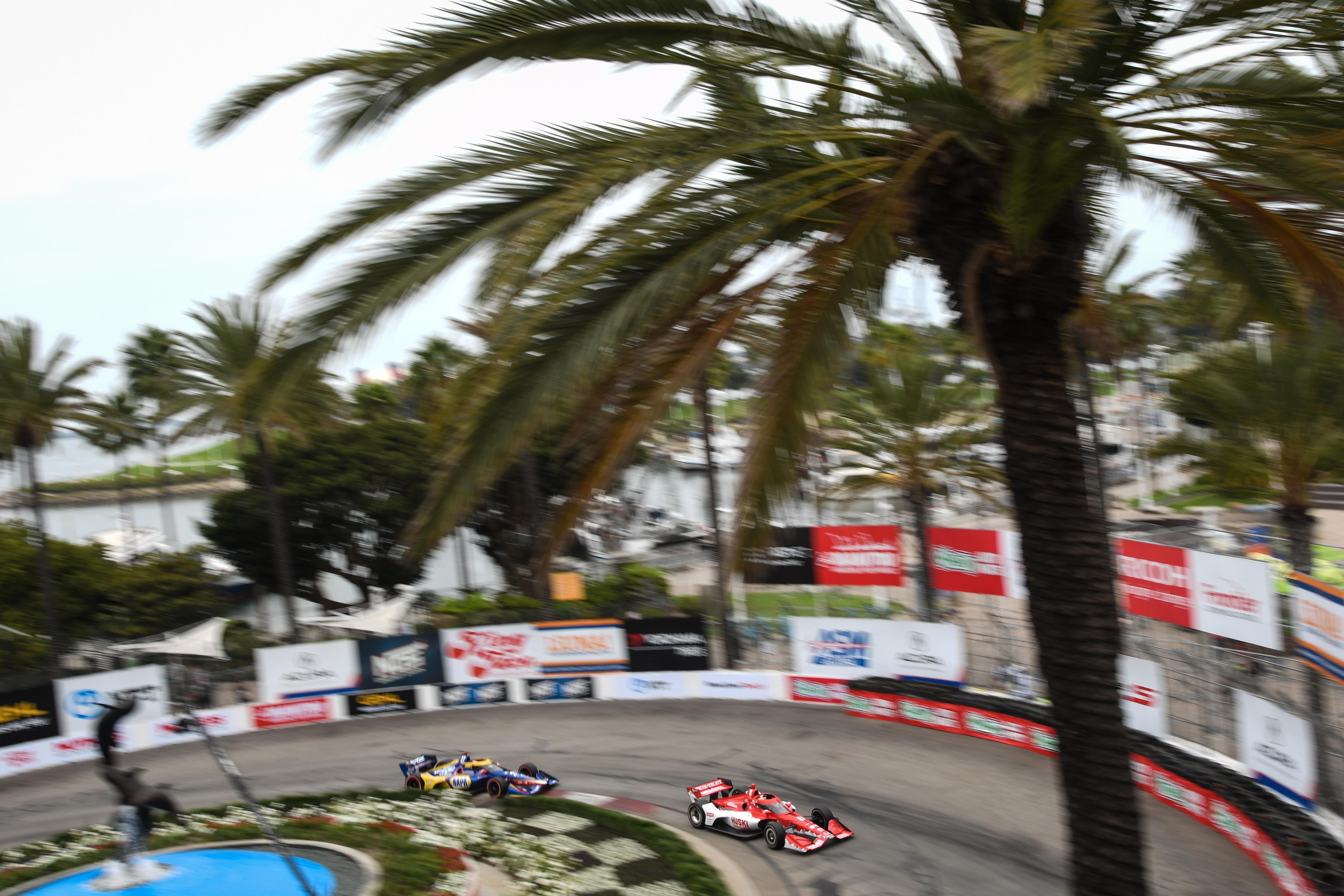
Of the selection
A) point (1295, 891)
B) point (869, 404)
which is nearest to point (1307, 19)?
point (1295, 891)

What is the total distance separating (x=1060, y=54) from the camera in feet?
18.0

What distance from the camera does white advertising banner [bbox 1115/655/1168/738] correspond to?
18.9 m

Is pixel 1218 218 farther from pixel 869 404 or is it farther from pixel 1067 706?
pixel 869 404

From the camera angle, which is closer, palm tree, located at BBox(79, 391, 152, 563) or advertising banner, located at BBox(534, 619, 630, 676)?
advertising banner, located at BBox(534, 619, 630, 676)

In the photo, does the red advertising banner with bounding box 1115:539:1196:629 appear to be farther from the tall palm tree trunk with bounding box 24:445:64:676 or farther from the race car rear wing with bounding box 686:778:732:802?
the tall palm tree trunk with bounding box 24:445:64:676

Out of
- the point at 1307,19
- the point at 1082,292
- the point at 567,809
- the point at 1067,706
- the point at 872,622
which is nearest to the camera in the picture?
the point at 1307,19

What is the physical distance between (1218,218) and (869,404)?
20.2 metres

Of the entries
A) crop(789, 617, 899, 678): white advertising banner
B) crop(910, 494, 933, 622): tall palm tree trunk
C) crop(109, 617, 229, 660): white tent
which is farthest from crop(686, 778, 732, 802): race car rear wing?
crop(109, 617, 229, 660): white tent

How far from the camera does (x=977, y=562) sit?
78.0ft

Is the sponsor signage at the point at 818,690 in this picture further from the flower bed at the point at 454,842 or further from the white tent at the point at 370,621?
the white tent at the point at 370,621

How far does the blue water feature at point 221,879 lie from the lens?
15.5 metres

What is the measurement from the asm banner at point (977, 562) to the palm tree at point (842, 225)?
15.4 meters

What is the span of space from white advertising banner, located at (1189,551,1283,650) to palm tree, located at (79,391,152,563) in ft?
106

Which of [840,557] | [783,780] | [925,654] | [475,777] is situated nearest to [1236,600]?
[925,654]
